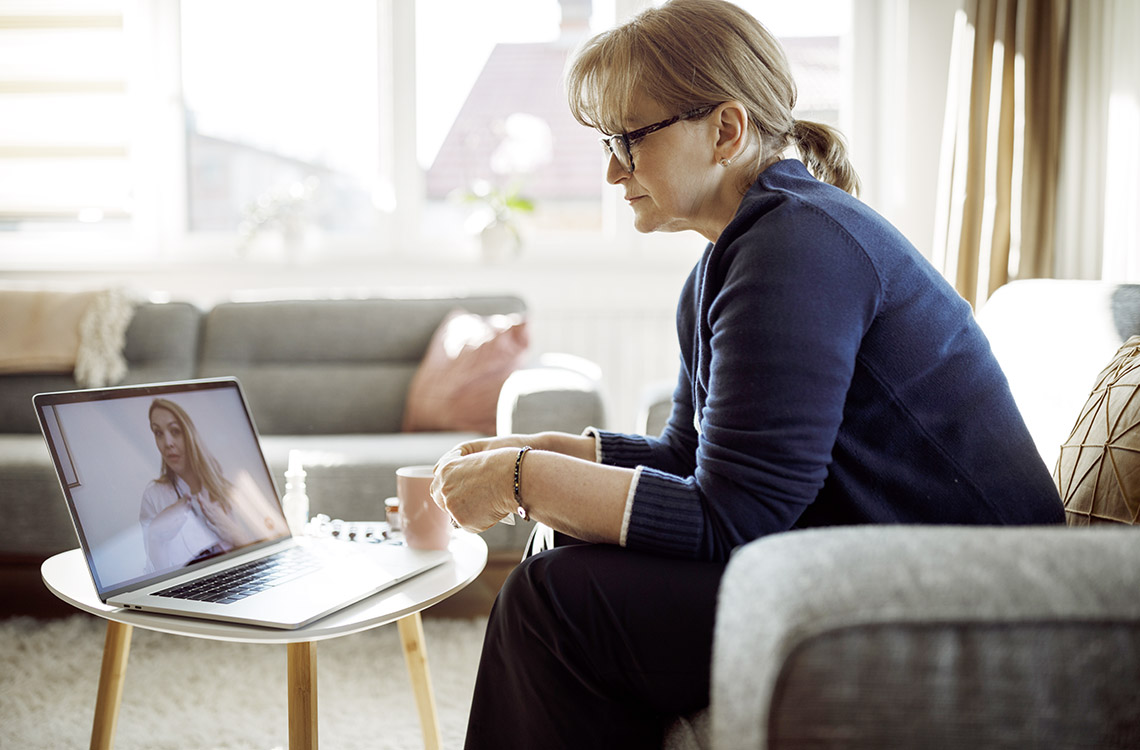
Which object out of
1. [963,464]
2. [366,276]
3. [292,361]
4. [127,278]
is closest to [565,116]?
[366,276]

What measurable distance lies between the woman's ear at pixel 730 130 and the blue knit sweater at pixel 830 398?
0.20ft

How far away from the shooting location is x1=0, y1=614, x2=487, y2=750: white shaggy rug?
62.6 inches

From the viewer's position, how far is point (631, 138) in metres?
1.09

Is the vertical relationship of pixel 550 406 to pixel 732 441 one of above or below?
below

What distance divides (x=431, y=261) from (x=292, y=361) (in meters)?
0.93

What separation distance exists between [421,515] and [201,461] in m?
0.28

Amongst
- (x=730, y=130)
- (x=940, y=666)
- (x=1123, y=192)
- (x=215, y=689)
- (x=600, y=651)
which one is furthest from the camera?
(x=1123, y=192)

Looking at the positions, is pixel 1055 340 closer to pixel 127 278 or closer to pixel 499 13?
pixel 499 13

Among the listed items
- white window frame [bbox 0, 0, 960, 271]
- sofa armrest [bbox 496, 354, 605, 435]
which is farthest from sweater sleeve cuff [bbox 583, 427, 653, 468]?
white window frame [bbox 0, 0, 960, 271]

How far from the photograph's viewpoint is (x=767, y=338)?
0.84 metres

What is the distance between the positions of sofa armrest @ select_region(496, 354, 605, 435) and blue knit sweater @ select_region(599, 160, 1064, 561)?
1.01m

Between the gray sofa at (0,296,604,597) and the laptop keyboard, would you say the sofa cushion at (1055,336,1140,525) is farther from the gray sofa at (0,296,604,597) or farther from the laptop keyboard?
the gray sofa at (0,296,604,597)

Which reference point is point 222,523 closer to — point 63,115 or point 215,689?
point 215,689

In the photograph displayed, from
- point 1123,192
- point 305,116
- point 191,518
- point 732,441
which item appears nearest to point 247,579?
point 191,518
